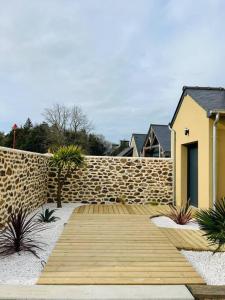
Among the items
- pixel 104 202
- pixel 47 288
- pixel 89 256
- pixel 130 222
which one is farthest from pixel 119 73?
pixel 47 288

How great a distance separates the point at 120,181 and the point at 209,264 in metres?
7.92

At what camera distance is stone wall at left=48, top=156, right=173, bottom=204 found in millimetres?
12258

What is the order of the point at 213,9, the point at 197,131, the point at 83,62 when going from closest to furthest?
the point at 213,9, the point at 197,131, the point at 83,62

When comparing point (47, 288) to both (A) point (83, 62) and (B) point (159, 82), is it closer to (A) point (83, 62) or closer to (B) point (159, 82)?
(A) point (83, 62)

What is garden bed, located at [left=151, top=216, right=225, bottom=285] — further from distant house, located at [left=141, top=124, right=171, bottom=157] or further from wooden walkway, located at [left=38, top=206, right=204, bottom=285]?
distant house, located at [left=141, top=124, right=171, bottom=157]

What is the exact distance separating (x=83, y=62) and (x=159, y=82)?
4.70 meters

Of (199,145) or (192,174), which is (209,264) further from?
(192,174)

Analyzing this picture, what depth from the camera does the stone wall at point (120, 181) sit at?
1226cm

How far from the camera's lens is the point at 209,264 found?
4641mm

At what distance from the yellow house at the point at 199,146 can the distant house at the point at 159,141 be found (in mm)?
5965

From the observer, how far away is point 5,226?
6.81 meters

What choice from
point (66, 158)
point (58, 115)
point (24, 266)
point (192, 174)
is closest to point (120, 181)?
point (66, 158)

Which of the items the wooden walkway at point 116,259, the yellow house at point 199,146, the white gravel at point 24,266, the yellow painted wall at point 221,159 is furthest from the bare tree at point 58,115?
the white gravel at point 24,266

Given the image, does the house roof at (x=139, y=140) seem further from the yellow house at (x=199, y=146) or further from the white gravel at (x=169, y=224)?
the white gravel at (x=169, y=224)
